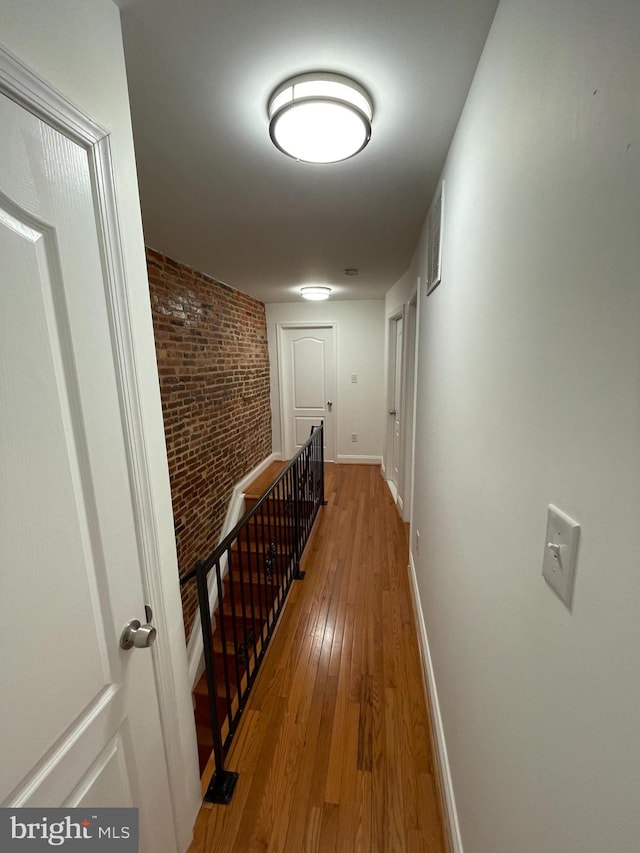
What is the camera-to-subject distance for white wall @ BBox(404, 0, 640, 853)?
392 mm

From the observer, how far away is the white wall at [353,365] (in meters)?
4.77

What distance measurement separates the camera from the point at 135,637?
2.75 ft

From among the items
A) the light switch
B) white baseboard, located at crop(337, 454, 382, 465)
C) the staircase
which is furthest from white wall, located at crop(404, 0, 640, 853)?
white baseboard, located at crop(337, 454, 382, 465)

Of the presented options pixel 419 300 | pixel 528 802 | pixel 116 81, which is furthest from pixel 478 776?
pixel 419 300

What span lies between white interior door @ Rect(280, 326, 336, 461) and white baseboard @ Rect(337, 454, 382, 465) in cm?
16

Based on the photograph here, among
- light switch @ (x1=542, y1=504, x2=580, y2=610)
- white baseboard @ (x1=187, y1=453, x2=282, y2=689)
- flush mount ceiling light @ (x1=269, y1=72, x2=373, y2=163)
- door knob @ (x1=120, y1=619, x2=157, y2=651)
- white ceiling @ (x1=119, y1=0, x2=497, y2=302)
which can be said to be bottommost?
white baseboard @ (x1=187, y1=453, x2=282, y2=689)

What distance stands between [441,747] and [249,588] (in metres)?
1.11

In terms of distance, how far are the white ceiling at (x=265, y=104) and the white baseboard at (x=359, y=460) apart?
3.36m

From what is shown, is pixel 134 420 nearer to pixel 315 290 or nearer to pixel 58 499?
pixel 58 499

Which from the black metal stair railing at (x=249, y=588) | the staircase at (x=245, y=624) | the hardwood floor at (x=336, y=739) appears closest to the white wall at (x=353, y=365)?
the black metal stair railing at (x=249, y=588)

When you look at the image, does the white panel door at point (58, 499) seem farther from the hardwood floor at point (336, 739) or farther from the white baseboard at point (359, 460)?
the white baseboard at point (359, 460)

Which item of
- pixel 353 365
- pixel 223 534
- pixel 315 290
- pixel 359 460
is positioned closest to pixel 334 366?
pixel 353 365

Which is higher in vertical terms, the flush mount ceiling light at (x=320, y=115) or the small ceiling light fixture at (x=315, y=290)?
the small ceiling light fixture at (x=315, y=290)

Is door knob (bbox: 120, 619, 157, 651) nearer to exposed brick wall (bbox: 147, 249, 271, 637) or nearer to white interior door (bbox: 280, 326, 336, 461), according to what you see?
exposed brick wall (bbox: 147, 249, 271, 637)
